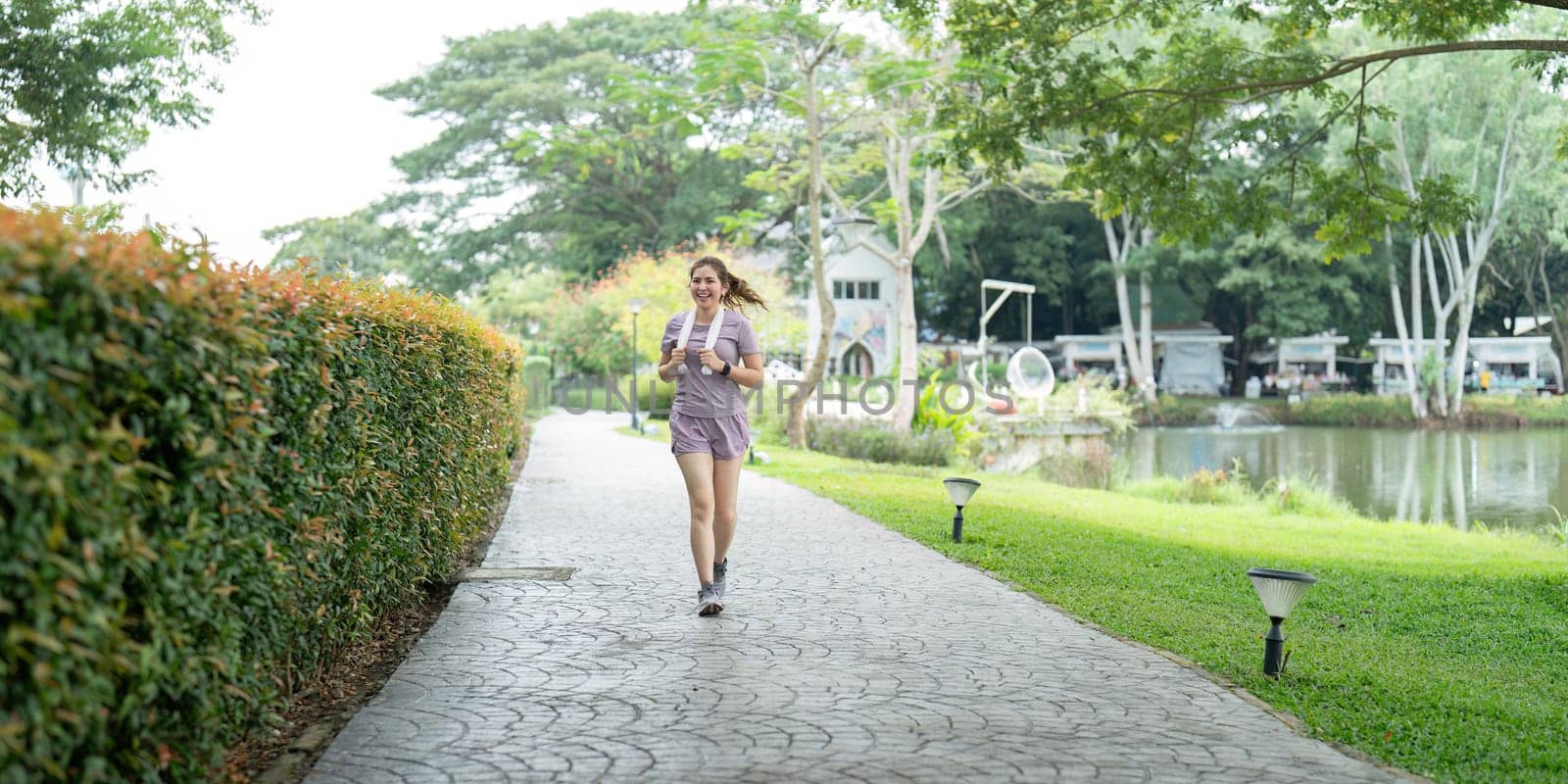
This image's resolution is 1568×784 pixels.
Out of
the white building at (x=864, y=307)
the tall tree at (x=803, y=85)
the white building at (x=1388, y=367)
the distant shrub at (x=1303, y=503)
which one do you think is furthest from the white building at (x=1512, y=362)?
the tall tree at (x=803, y=85)

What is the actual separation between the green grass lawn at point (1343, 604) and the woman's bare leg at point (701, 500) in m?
2.39

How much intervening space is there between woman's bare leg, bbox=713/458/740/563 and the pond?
1611 cm

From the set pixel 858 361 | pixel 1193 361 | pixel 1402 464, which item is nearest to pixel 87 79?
pixel 1402 464

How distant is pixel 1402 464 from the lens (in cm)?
3081

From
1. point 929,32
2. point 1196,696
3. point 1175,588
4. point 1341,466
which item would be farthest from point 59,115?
point 1341,466

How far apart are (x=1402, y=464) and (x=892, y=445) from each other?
1482 centimetres

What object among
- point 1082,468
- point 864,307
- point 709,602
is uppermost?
point 864,307

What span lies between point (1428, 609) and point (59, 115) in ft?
53.4

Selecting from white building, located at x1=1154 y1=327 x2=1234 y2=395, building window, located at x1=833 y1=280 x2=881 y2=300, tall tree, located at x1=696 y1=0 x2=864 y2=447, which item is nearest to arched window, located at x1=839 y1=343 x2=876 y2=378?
building window, located at x1=833 y1=280 x2=881 y2=300

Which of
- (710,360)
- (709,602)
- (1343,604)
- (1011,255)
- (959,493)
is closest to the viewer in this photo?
(710,360)

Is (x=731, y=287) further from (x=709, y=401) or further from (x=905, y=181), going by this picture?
(x=905, y=181)

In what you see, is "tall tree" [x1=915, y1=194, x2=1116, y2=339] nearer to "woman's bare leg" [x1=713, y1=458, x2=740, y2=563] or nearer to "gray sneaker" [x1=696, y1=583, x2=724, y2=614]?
"woman's bare leg" [x1=713, y1=458, x2=740, y2=563]

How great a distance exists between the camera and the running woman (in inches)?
285

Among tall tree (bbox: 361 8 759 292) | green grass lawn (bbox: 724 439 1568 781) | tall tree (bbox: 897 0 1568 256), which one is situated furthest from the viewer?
tall tree (bbox: 361 8 759 292)
